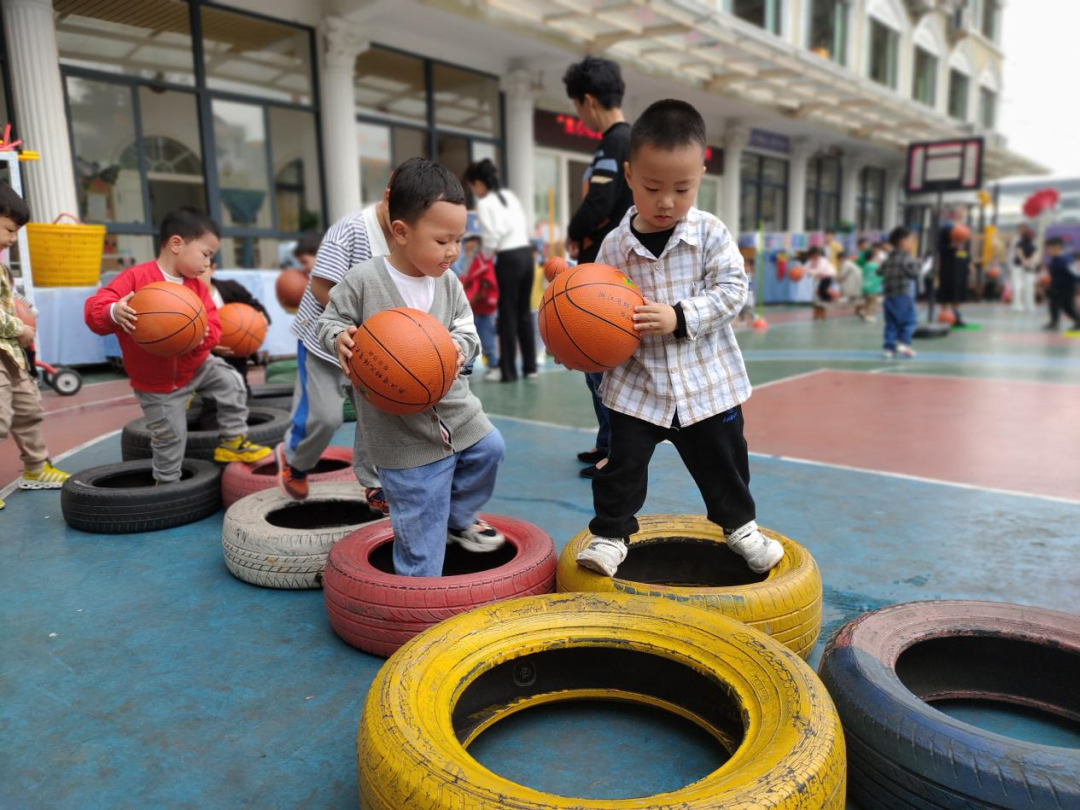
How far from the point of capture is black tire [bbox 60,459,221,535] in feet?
12.5

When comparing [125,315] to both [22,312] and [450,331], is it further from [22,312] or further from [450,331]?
[450,331]

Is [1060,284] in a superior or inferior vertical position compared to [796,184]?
inferior

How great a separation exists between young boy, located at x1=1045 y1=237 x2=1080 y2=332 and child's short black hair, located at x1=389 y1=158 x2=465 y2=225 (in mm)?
16980

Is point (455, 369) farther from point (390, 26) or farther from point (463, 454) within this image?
point (390, 26)

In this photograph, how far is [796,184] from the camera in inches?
1057

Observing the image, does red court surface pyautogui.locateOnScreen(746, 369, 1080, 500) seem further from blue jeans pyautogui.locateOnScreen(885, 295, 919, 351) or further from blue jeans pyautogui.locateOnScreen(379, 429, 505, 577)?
blue jeans pyautogui.locateOnScreen(379, 429, 505, 577)

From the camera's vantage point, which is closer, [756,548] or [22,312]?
[756,548]

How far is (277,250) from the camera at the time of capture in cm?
1329

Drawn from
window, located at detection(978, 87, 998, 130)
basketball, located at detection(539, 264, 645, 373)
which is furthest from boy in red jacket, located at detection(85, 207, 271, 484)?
window, located at detection(978, 87, 998, 130)

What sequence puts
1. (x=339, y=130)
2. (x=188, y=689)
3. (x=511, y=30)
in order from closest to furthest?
(x=188, y=689)
(x=339, y=130)
(x=511, y=30)

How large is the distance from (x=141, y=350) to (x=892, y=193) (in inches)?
1433

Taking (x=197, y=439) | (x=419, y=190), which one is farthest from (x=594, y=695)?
(x=197, y=439)

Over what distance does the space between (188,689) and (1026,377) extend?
31.9 feet

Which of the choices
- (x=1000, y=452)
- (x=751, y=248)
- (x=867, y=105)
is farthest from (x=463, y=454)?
(x=867, y=105)
